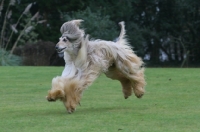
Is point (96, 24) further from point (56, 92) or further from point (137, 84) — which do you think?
point (56, 92)

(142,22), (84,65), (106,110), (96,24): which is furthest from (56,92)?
(142,22)

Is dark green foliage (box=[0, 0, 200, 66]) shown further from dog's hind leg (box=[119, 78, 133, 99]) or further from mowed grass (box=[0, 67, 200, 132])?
dog's hind leg (box=[119, 78, 133, 99])

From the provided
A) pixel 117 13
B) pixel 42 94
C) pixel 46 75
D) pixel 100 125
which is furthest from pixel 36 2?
pixel 100 125

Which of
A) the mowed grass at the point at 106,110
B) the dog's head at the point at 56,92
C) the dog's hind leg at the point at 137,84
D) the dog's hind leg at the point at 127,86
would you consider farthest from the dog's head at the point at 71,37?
the dog's hind leg at the point at 127,86

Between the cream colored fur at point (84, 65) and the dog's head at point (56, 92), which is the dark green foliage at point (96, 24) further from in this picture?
the dog's head at point (56, 92)

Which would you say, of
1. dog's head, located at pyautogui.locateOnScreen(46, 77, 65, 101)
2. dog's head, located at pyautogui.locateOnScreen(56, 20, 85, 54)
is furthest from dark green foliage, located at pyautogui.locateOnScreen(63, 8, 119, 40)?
dog's head, located at pyautogui.locateOnScreen(46, 77, 65, 101)

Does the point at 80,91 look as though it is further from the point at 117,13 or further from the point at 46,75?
the point at 117,13

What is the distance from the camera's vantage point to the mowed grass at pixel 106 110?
6.94 metres

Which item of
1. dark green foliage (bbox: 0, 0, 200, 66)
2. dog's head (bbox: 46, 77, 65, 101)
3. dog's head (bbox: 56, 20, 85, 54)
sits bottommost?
dark green foliage (bbox: 0, 0, 200, 66)

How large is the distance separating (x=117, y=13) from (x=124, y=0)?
64 cm

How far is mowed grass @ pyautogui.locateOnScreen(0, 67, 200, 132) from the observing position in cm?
694

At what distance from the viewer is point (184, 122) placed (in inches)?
283

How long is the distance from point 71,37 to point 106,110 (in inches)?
42.4

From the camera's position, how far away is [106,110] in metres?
8.48
